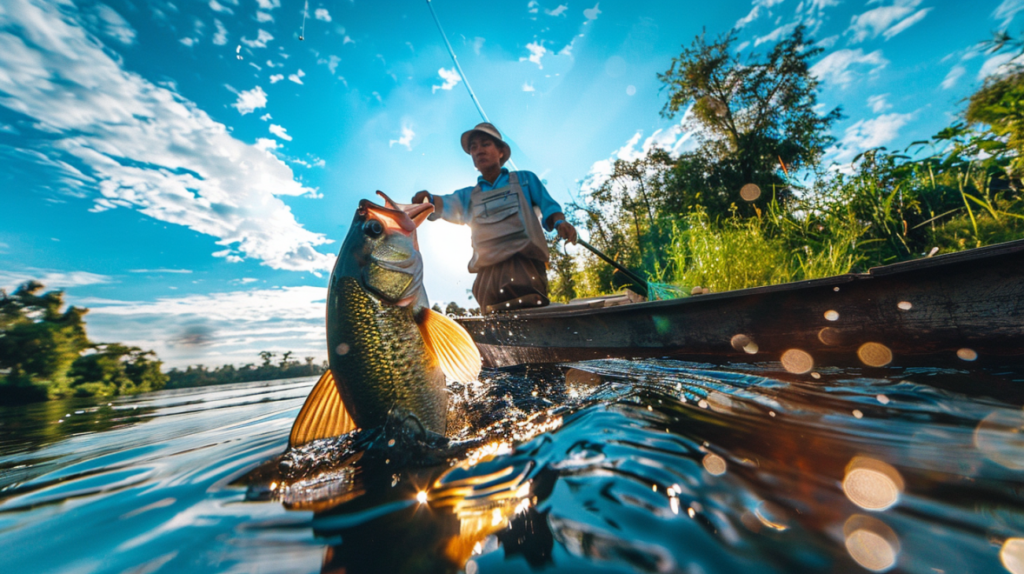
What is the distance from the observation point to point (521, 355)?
398cm

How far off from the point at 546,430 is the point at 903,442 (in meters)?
1.13

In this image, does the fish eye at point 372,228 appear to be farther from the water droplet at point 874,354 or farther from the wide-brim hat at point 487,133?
the wide-brim hat at point 487,133

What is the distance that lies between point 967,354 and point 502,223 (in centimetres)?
397

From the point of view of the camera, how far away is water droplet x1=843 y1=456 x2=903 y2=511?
772mm

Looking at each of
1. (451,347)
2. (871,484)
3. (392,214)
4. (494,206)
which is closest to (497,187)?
(494,206)

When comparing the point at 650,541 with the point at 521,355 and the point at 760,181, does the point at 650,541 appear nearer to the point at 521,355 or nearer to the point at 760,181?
the point at 521,355

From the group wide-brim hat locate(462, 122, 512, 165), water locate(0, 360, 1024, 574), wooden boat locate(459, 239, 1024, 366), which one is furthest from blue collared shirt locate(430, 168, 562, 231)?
water locate(0, 360, 1024, 574)

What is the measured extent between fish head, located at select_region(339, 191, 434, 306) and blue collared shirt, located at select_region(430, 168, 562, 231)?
2.94 metres

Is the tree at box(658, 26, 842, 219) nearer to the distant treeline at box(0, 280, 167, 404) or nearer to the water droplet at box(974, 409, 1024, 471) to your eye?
the water droplet at box(974, 409, 1024, 471)

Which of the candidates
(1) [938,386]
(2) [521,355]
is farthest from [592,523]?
(2) [521,355]

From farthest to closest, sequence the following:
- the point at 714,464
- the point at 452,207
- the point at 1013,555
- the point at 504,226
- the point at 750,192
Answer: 1. the point at 750,192
2. the point at 452,207
3. the point at 504,226
4. the point at 714,464
5. the point at 1013,555

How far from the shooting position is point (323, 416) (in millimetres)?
1656

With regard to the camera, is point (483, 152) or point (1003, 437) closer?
point (1003, 437)

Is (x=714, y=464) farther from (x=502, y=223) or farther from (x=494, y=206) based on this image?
(x=494, y=206)
